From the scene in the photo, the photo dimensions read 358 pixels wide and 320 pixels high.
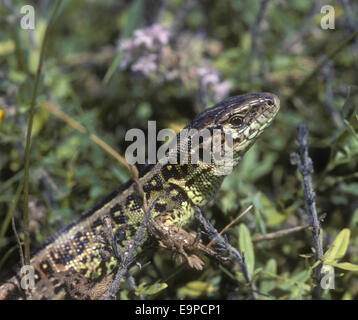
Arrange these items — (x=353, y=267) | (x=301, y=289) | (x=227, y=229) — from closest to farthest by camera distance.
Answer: (x=353, y=267) → (x=301, y=289) → (x=227, y=229)

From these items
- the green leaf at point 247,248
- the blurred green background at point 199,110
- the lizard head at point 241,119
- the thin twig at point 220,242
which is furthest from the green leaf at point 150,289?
the lizard head at point 241,119

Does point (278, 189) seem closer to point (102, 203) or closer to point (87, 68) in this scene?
point (102, 203)

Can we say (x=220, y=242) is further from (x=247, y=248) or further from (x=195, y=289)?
(x=195, y=289)

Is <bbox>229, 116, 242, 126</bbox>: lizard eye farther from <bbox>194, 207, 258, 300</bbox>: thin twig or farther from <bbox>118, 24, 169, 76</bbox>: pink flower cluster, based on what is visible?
<bbox>118, 24, 169, 76</bbox>: pink flower cluster

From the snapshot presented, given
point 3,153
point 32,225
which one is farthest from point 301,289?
point 3,153

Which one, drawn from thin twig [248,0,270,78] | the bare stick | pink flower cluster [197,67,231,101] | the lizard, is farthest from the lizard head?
thin twig [248,0,270,78]

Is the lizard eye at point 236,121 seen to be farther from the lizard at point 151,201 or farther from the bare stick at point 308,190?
the bare stick at point 308,190

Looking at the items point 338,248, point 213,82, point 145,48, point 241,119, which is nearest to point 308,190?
point 338,248
